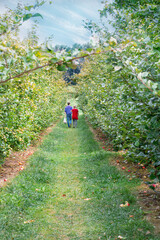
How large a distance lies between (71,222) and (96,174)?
2.79 m

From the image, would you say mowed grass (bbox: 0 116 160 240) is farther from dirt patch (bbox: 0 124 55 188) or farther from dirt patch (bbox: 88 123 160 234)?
dirt patch (bbox: 0 124 55 188)

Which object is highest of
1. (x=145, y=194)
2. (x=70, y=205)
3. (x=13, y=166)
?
(x=145, y=194)

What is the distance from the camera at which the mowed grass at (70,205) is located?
168 inches

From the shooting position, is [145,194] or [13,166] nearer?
[145,194]

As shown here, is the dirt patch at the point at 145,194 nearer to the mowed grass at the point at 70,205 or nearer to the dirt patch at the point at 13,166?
the mowed grass at the point at 70,205

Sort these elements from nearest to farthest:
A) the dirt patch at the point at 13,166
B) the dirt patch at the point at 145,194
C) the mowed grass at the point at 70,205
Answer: the mowed grass at the point at 70,205 → the dirt patch at the point at 145,194 → the dirt patch at the point at 13,166

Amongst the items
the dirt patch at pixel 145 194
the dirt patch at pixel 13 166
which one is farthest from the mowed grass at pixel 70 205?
the dirt patch at pixel 13 166

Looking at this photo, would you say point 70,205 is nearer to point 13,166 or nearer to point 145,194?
point 145,194

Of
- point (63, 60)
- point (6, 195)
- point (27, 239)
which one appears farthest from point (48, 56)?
point (6, 195)

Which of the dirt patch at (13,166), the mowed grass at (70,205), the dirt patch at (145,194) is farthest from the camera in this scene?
the dirt patch at (13,166)

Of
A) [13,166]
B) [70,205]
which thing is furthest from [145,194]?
[13,166]

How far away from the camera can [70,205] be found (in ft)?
18.0

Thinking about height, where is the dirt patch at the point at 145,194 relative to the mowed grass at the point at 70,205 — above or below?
above

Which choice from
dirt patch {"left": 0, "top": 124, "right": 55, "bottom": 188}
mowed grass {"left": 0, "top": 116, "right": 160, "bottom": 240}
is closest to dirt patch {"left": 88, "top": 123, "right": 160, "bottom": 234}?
mowed grass {"left": 0, "top": 116, "right": 160, "bottom": 240}
